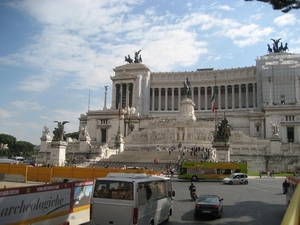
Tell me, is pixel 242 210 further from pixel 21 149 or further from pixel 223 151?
pixel 21 149

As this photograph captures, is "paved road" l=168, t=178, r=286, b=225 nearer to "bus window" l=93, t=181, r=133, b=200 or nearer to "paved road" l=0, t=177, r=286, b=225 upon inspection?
"paved road" l=0, t=177, r=286, b=225

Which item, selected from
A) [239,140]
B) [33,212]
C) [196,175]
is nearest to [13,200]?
[33,212]

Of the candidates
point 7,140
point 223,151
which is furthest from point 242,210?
point 7,140

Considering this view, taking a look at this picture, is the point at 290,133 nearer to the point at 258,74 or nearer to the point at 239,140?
the point at 239,140

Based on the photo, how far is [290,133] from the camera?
224 ft

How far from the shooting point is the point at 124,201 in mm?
10531

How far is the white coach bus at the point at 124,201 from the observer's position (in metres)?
10.4

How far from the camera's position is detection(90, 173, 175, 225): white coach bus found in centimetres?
1036

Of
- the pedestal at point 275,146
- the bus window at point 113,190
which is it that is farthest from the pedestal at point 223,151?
the bus window at point 113,190

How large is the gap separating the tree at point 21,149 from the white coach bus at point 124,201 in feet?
346

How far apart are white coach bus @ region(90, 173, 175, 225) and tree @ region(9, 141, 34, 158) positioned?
10536 centimetres

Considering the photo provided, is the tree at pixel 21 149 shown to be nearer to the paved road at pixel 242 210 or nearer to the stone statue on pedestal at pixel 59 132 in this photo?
the stone statue on pedestal at pixel 59 132

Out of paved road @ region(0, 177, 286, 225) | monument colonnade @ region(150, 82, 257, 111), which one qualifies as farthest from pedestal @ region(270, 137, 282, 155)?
paved road @ region(0, 177, 286, 225)

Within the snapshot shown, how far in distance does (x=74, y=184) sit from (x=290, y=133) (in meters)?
65.3
